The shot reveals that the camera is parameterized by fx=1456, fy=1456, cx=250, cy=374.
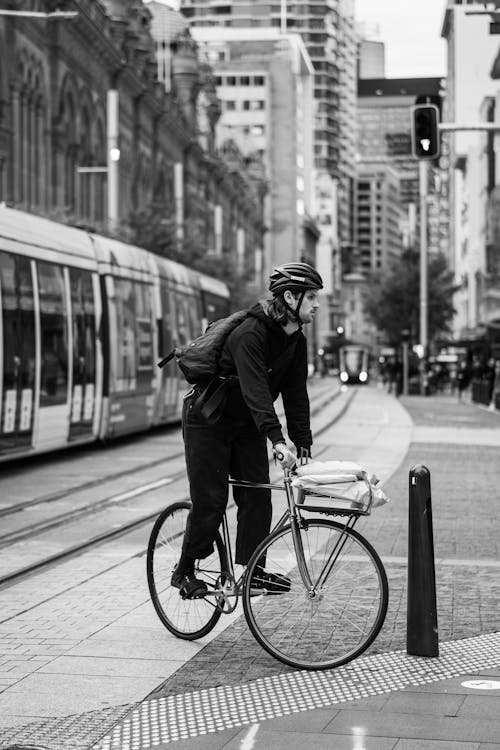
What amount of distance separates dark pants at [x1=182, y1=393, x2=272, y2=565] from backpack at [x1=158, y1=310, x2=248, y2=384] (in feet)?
0.56

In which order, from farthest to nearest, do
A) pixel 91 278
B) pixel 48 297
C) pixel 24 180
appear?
1. pixel 24 180
2. pixel 91 278
3. pixel 48 297

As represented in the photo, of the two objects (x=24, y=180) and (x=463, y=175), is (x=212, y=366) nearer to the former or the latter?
(x=24, y=180)

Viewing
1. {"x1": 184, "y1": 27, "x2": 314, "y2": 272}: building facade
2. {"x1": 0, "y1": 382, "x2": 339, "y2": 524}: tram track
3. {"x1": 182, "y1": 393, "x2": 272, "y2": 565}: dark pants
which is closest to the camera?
{"x1": 182, "y1": 393, "x2": 272, "y2": 565}: dark pants

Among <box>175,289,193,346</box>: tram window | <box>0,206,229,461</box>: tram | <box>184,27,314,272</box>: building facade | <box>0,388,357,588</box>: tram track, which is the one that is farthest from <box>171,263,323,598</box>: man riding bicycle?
<box>184,27,314,272</box>: building facade

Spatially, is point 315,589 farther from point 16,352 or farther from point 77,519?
point 16,352

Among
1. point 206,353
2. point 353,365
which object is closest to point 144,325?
point 206,353

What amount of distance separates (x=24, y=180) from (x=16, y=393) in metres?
29.4

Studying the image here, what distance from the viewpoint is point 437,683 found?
21.4 feet

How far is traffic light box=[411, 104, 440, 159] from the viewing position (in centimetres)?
2222

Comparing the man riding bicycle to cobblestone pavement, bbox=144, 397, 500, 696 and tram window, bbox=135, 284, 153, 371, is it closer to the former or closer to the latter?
cobblestone pavement, bbox=144, 397, 500, 696

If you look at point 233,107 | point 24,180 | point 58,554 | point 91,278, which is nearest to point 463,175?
point 233,107

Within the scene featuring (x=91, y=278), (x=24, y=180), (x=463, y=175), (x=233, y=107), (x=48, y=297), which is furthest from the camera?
(x=233, y=107)

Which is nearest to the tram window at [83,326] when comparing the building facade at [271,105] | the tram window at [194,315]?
the tram window at [194,315]

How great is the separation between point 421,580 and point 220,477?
44.4 inches
